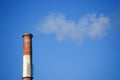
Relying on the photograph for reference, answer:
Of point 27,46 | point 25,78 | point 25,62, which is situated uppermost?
point 27,46

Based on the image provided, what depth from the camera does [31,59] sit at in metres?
19.8

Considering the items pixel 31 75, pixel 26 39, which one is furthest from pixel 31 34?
pixel 31 75

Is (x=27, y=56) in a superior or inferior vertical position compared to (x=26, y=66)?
superior

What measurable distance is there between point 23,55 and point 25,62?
66cm

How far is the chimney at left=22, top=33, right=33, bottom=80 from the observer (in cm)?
1906

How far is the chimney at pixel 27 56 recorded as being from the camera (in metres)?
19.1

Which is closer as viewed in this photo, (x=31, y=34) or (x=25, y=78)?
(x=25, y=78)

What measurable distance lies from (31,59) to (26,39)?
1.55 meters

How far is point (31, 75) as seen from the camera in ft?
63.0

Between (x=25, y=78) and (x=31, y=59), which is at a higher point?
(x=31, y=59)

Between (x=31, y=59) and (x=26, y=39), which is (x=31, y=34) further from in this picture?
(x=31, y=59)

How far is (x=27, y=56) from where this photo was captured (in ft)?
64.6

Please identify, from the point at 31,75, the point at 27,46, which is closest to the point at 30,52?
the point at 27,46

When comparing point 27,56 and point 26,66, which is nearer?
point 26,66
